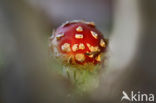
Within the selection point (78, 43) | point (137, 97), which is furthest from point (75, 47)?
point (137, 97)

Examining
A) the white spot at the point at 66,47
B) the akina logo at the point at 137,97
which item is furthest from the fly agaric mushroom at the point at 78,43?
the akina logo at the point at 137,97

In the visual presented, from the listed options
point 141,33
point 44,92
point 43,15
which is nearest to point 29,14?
point 43,15

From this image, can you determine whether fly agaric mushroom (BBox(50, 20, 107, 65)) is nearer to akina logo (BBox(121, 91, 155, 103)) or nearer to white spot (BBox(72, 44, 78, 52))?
white spot (BBox(72, 44, 78, 52))

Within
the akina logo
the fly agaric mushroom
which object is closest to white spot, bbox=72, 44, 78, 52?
the fly agaric mushroom

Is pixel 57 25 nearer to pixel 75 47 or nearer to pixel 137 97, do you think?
pixel 75 47

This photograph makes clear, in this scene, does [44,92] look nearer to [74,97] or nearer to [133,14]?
[74,97]

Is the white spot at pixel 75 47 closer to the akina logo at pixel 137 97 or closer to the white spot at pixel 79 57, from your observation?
the white spot at pixel 79 57

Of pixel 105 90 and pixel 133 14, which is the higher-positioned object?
pixel 133 14
